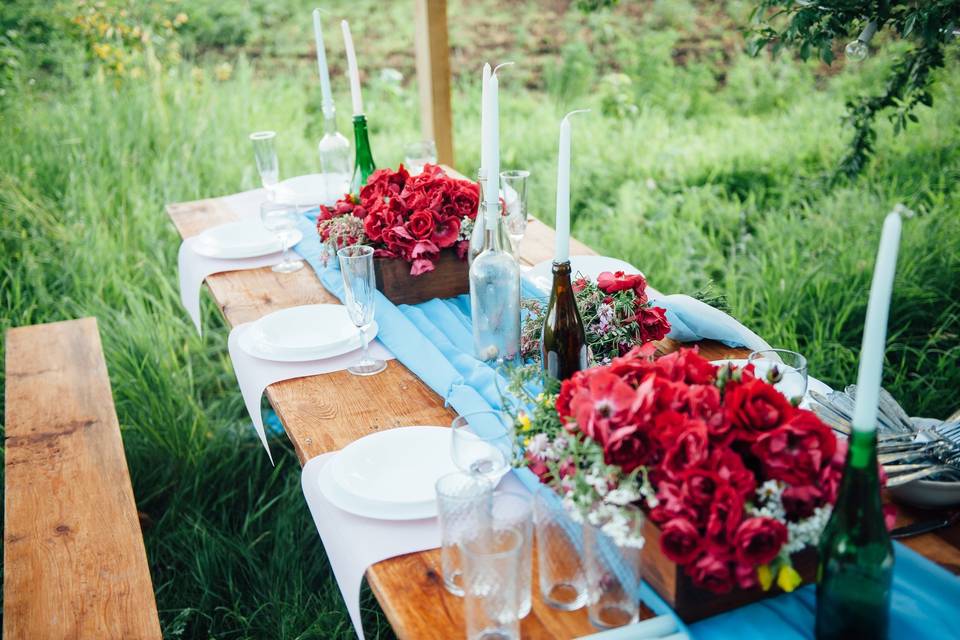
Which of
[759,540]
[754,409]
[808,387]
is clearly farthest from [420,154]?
[759,540]

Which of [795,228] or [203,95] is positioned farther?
[203,95]

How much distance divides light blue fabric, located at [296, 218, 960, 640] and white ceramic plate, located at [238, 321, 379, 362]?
6 centimetres

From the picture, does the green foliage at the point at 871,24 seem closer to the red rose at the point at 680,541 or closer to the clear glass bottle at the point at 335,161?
the clear glass bottle at the point at 335,161

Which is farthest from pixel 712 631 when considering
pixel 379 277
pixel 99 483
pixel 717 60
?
pixel 717 60

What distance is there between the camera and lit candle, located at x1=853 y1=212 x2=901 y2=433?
2.69ft

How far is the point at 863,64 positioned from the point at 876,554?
5452 millimetres

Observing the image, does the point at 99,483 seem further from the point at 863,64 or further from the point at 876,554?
the point at 863,64

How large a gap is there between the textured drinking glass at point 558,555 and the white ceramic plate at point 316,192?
180 cm

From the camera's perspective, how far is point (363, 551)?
3.82ft

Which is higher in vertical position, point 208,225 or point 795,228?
point 208,225

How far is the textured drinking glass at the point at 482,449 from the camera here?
1.18 meters

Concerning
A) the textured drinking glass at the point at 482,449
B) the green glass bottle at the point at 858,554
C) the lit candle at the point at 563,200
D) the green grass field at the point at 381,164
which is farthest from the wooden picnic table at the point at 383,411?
the green grass field at the point at 381,164

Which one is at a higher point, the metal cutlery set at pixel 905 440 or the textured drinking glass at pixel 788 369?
the textured drinking glass at pixel 788 369

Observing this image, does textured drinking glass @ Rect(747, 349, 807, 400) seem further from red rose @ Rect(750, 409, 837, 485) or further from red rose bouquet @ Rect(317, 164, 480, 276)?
red rose bouquet @ Rect(317, 164, 480, 276)
